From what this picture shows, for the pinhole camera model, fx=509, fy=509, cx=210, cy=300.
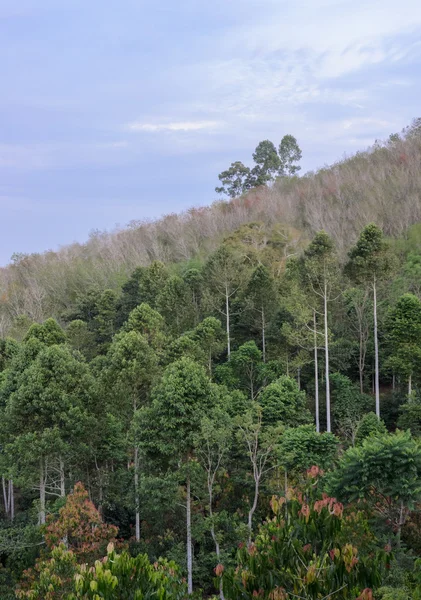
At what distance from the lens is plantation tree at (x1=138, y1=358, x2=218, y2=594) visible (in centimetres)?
1473

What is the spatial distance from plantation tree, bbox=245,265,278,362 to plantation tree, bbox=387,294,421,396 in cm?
784

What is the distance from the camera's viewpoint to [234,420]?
15758 mm

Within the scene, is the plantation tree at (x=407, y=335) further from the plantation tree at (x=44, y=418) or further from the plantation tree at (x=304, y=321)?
the plantation tree at (x=44, y=418)

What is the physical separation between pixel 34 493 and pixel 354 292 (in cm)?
1869

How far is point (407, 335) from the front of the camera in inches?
835

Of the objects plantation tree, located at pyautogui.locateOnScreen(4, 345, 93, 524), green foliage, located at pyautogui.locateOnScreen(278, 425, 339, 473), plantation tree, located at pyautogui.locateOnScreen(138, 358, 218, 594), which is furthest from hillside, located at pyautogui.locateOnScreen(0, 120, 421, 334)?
plantation tree, located at pyautogui.locateOnScreen(138, 358, 218, 594)

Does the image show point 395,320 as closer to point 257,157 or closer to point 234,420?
point 234,420

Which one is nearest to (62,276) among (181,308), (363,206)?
(181,308)

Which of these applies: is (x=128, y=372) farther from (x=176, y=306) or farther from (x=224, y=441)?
(x=176, y=306)

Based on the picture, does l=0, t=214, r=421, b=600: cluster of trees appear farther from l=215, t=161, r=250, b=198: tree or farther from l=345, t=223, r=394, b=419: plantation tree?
l=215, t=161, r=250, b=198: tree

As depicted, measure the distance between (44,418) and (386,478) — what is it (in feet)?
35.1

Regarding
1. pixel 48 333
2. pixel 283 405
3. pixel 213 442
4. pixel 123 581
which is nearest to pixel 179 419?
pixel 213 442

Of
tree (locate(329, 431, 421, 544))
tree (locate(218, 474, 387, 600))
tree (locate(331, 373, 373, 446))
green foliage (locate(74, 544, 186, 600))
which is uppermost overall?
tree (locate(218, 474, 387, 600))

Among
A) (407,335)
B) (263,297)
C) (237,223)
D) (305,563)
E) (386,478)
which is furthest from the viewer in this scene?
(237,223)
